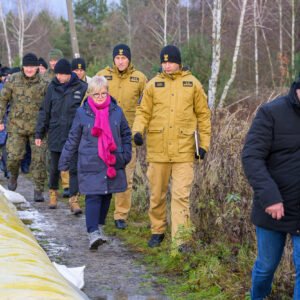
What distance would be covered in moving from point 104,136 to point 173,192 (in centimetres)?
85

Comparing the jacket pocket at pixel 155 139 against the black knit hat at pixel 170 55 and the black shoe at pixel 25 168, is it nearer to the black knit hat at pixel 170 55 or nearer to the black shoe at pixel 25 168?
the black knit hat at pixel 170 55

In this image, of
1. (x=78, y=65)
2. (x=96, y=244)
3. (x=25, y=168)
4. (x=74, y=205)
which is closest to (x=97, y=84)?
(x=96, y=244)

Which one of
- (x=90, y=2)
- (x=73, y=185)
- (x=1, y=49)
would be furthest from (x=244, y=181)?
(x=1, y=49)

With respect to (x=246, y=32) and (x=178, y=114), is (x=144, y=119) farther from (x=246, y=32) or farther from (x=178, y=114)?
(x=246, y=32)

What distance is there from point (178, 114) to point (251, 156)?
6.80 feet

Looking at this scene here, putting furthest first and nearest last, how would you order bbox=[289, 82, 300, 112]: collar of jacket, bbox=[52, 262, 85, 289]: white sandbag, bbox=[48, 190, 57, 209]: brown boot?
bbox=[48, 190, 57, 209]: brown boot
bbox=[52, 262, 85, 289]: white sandbag
bbox=[289, 82, 300, 112]: collar of jacket

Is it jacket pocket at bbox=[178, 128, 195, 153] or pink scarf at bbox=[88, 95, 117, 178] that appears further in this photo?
pink scarf at bbox=[88, 95, 117, 178]

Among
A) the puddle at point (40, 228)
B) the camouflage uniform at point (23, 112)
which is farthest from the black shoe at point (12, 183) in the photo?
the puddle at point (40, 228)

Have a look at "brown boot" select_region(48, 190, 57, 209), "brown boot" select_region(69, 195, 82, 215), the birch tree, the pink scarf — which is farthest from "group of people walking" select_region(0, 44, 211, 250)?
the birch tree

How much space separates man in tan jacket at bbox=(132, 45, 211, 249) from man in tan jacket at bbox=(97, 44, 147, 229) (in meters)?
1.28

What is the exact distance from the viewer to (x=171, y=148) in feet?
20.1

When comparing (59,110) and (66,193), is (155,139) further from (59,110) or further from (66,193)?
(66,193)

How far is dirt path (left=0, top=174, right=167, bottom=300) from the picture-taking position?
5.24 m

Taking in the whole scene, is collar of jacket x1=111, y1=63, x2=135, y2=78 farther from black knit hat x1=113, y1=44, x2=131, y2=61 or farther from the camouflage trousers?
the camouflage trousers
